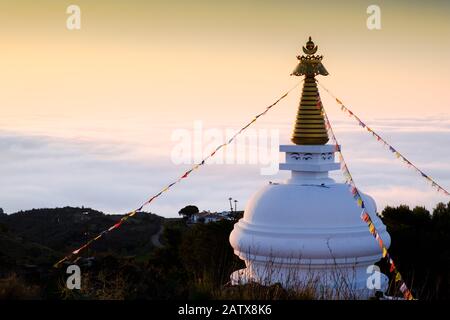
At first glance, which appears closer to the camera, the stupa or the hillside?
the stupa

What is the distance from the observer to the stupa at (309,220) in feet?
50.5

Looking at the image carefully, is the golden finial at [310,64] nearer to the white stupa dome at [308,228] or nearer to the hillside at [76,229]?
the white stupa dome at [308,228]

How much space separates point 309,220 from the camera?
619 inches

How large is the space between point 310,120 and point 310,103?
Answer: 0.44m

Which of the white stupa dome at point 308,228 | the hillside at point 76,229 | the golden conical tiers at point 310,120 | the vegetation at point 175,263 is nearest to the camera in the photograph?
the vegetation at point 175,263

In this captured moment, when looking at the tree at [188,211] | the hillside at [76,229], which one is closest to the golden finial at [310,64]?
the hillside at [76,229]

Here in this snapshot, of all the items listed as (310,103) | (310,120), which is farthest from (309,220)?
(310,103)

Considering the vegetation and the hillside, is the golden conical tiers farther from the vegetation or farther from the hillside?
the hillside

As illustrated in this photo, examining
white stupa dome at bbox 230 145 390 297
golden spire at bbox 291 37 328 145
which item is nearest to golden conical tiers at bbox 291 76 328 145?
golden spire at bbox 291 37 328 145

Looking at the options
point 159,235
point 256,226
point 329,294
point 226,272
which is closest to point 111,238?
point 159,235

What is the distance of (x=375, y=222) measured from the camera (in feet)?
54.6

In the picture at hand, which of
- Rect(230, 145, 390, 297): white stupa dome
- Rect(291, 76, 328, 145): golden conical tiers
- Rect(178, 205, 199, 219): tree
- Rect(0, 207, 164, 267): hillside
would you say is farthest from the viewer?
Rect(178, 205, 199, 219): tree

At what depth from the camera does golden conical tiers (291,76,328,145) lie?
17.0m

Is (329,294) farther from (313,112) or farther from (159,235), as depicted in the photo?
(159,235)
